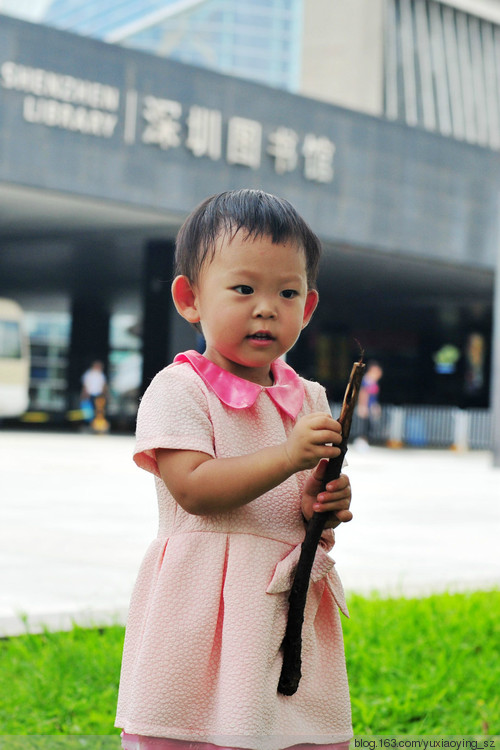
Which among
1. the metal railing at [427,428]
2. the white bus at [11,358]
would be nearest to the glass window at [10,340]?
the white bus at [11,358]

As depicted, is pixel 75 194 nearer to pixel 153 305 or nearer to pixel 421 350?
pixel 153 305

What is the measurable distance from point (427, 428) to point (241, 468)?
74.4 feet

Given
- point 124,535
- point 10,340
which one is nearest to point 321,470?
point 124,535

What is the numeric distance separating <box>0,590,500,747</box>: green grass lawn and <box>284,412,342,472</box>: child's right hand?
2009mm

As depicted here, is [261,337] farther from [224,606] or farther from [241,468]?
[224,606]

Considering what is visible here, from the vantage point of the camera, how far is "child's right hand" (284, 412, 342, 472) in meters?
1.54

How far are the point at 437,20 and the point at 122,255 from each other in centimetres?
1917

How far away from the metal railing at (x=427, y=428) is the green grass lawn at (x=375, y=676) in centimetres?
1885

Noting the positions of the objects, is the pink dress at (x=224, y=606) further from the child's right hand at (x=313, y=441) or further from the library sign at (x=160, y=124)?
the library sign at (x=160, y=124)

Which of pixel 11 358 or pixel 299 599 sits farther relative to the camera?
pixel 11 358

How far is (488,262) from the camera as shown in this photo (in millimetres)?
24047

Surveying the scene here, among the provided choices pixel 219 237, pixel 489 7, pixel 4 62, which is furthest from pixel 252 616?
pixel 489 7

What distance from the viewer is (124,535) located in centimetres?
733

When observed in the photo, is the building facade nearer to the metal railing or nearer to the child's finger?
the metal railing
